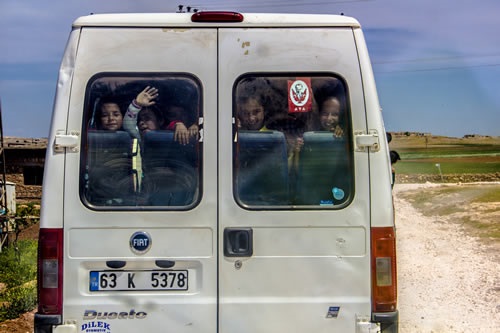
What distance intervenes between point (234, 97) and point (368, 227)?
1.04m

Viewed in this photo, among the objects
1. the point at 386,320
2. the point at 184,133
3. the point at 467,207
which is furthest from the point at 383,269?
the point at 467,207

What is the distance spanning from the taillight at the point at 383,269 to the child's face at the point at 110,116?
5.12ft

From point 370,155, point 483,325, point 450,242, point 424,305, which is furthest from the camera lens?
point 450,242

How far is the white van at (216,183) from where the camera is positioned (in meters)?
3.99

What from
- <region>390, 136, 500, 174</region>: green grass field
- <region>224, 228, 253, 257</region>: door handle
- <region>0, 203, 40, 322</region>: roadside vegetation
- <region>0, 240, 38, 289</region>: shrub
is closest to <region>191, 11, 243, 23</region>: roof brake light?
<region>224, 228, 253, 257</region>: door handle

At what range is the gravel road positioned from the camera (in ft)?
29.7

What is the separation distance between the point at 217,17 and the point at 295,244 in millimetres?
1358

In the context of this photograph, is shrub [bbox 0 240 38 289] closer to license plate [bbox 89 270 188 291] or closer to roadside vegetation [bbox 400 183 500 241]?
license plate [bbox 89 270 188 291]

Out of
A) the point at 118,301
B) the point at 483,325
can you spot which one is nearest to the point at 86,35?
the point at 118,301

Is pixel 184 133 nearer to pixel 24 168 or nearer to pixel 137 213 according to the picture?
pixel 137 213

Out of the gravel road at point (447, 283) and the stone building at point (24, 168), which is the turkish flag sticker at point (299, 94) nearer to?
the gravel road at point (447, 283)

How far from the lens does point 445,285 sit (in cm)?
1197

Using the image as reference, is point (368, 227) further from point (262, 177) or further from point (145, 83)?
point (145, 83)

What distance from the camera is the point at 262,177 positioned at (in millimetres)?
4059
